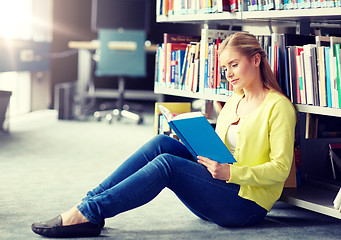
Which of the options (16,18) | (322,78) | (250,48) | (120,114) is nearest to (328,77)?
(322,78)

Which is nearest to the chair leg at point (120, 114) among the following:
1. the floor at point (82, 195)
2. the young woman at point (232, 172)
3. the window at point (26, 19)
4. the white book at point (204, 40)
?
the floor at point (82, 195)

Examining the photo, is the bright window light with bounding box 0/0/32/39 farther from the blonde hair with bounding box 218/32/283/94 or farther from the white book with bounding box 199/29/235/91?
the blonde hair with bounding box 218/32/283/94

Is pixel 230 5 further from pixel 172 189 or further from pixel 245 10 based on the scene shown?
pixel 172 189

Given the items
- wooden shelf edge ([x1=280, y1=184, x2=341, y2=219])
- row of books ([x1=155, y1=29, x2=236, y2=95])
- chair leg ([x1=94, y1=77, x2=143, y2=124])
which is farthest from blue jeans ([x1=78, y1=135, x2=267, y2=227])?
chair leg ([x1=94, y1=77, x2=143, y2=124])

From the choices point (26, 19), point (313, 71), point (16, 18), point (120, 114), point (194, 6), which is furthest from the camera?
point (26, 19)

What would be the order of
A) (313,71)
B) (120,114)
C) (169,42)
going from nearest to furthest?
1. (313,71)
2. (169,42)
3. (120,114)

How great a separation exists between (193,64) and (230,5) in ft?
1.19

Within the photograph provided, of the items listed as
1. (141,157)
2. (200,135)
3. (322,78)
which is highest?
(322,78)

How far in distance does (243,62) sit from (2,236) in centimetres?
108

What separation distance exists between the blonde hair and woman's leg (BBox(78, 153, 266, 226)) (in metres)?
0.43

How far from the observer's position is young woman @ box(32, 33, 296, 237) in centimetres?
191

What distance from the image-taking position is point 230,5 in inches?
98.2

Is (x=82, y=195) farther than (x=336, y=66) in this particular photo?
Yes

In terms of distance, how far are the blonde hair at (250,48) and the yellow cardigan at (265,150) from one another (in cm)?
5
